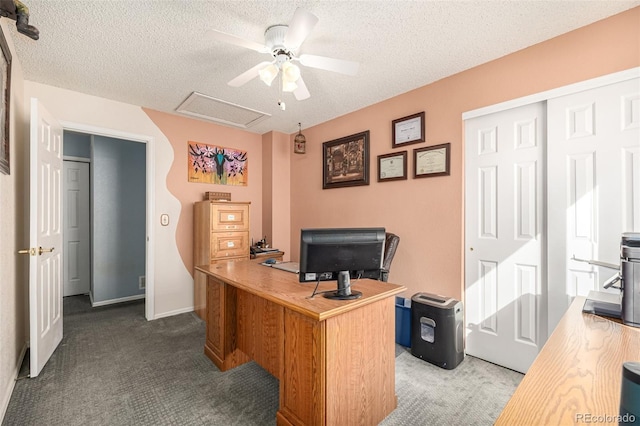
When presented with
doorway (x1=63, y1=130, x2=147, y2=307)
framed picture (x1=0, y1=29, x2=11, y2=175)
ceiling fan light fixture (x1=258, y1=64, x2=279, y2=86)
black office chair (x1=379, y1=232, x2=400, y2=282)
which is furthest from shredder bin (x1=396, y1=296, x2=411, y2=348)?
doorway (x1=63, y1=130, x2=147, y2=307)

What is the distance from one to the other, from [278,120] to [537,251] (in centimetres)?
330

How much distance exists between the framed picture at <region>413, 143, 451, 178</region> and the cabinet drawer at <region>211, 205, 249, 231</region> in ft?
7.41

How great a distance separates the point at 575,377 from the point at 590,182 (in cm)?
176

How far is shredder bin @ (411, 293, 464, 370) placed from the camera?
7.69 ft

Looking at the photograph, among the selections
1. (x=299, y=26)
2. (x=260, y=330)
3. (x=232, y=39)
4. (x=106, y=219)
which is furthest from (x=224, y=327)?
Result: (x=106, y=219)

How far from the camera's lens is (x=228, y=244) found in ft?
11.9

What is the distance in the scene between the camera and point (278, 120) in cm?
394

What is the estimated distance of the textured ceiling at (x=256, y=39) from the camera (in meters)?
1.80

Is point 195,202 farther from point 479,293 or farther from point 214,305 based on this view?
point 479,293

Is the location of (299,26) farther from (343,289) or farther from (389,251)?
(389,251)

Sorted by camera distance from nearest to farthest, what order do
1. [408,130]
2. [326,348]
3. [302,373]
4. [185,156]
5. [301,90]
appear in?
[326,348] → [302,373] → [301,90] → [408,130] → [185,156]

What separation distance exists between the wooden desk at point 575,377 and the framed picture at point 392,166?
2066 mm

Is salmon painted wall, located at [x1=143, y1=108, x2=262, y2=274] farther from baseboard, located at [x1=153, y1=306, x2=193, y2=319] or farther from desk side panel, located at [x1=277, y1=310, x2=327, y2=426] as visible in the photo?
desk side panel, located at [x1=277, y1=310, x2=327, y2=426]

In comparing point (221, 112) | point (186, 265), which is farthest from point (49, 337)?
point (221, 112)
